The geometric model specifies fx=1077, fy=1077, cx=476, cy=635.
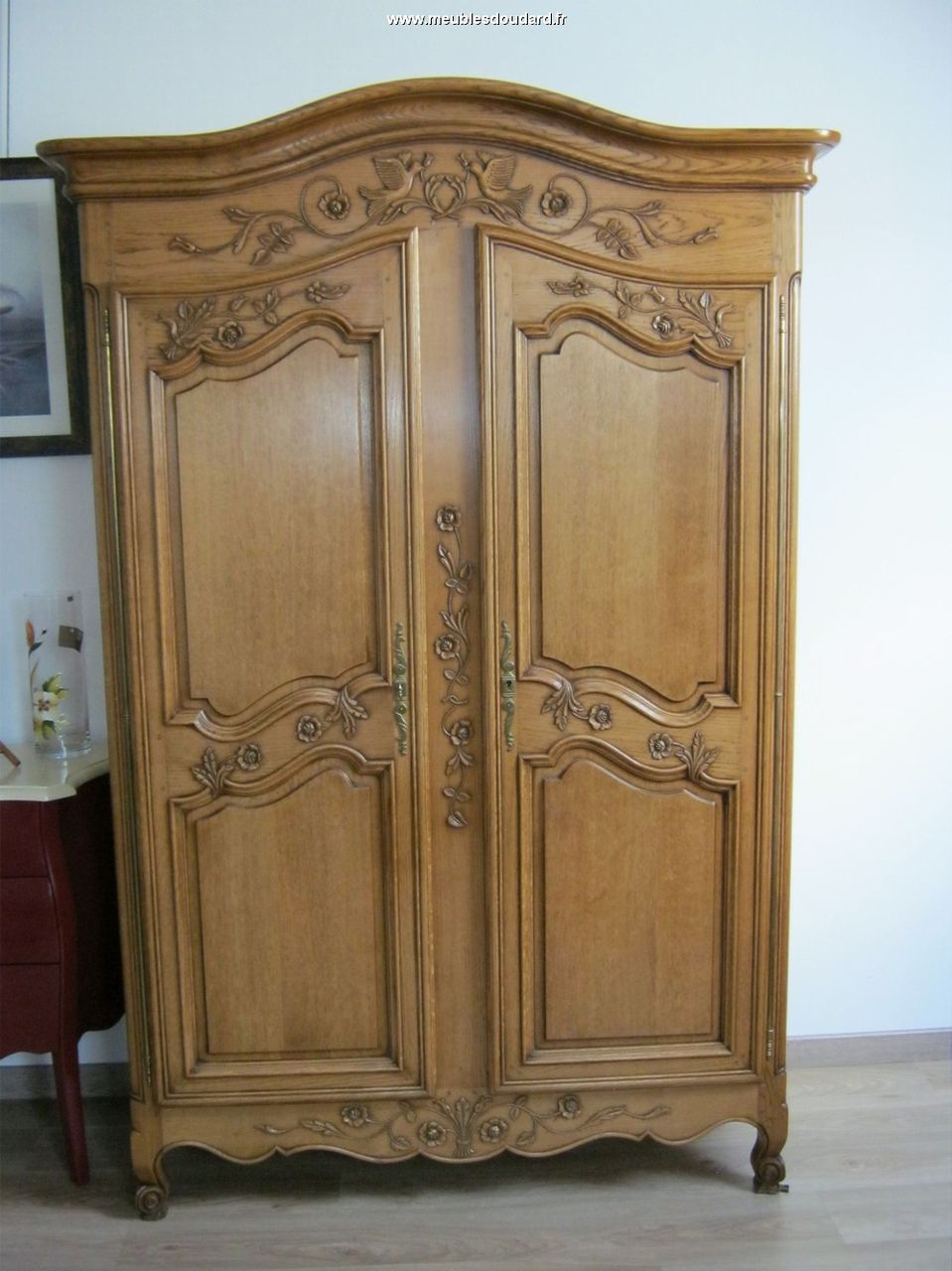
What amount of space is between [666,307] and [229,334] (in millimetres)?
758

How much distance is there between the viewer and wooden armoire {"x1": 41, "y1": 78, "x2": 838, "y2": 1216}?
6.04 ft

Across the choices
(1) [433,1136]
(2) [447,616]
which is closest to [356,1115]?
(1) [433,1136]

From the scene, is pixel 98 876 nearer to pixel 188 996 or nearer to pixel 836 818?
pixel 188 996

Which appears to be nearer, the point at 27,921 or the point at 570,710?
the point at 570,710

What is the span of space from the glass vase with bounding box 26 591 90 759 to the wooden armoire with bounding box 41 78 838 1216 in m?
0.40

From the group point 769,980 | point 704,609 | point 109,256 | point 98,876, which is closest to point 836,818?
point 769,980

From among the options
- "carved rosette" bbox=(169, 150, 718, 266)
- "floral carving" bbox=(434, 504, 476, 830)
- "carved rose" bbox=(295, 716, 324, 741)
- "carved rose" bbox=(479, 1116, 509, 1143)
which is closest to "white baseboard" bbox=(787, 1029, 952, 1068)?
"carved rose" bbox=(479, 1116, 509, 1143)

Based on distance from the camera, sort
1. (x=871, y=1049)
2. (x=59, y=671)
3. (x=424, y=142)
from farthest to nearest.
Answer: (x=871, y=1049), (x=59, y=671), (x=424, y=142)

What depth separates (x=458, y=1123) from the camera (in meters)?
2.04

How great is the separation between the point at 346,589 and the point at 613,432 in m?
0.55

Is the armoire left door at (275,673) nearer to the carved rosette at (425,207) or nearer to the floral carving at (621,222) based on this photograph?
the carved rosette at (425,207)

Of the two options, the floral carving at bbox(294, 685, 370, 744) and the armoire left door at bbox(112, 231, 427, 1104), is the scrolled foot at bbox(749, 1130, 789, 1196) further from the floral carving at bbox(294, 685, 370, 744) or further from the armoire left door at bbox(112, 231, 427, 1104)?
the floral carving at bbox(294, 685, 370, 744)

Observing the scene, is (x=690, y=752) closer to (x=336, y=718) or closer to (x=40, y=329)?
(x=336, y=718)

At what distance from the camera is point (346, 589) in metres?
1.92
